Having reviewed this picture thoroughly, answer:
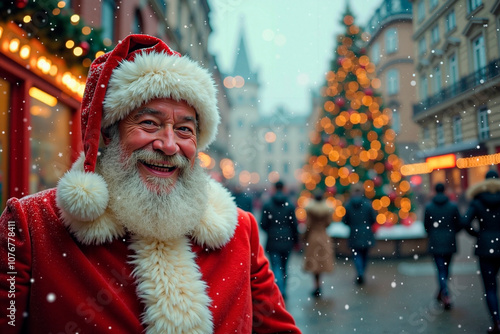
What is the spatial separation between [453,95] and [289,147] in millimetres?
59880

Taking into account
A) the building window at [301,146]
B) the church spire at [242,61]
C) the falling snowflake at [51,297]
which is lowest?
the falling snowflake at [51,297]

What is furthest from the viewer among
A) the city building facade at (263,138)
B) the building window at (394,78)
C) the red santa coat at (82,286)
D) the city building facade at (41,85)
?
the city building facade at (263,138)

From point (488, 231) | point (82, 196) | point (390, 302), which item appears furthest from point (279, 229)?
point (82, 196)

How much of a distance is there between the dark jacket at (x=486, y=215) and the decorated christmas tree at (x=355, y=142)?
5137mm

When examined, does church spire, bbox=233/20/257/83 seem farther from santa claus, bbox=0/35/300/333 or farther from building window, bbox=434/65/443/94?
santa claus, bbox=0/35/300/333

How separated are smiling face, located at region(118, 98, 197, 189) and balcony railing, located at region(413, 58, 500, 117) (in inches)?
84.3

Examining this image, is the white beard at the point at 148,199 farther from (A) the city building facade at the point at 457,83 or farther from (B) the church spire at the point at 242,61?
(B) the church spire at the point at 242,61

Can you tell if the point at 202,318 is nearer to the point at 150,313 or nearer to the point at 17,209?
the point at 150,313

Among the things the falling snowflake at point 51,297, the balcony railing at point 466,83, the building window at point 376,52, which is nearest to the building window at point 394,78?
the building window at point 376,52

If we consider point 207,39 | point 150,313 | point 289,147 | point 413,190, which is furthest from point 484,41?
point 289,147

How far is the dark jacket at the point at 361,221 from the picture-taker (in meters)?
7.05

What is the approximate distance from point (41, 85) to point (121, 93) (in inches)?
173

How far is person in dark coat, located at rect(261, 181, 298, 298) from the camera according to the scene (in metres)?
6.27

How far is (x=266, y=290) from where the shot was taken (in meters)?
1.77
